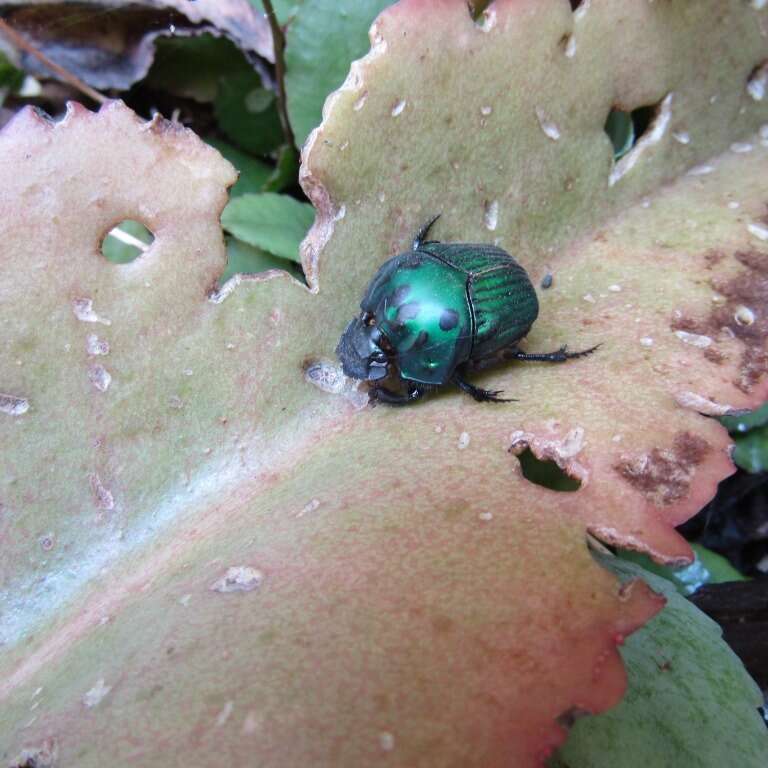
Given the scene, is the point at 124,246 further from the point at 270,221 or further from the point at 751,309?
the point at 751,309

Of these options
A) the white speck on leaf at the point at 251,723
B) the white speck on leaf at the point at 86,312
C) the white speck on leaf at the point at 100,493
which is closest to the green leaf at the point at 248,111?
the white speck on leaf at the point at 86,312

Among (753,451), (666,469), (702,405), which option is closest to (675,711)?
(666,469)

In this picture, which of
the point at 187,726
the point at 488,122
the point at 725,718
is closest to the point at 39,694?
the point at 187,726

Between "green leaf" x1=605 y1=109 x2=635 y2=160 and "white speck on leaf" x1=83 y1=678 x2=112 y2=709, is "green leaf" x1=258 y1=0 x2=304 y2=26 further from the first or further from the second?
"white speck on leaf" x1=83 y1=678 x2=112 y2=709

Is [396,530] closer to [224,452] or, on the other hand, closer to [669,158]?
[224,452]

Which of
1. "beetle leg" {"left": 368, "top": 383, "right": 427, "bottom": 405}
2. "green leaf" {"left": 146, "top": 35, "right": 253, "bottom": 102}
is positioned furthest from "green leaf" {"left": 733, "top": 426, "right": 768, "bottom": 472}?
"green leaf" {"left": 146, "top": 35, "right": 253, "bottom": 102}

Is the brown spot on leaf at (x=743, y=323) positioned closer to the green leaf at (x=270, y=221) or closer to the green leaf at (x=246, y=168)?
the green leaf at (x=270, y=221)
